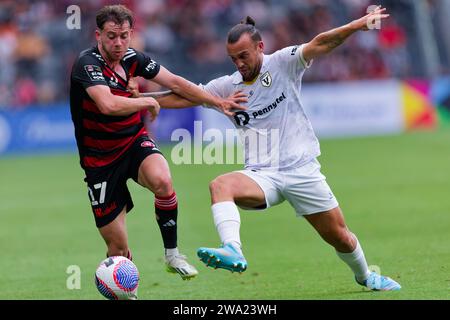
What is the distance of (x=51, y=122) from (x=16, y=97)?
153cm

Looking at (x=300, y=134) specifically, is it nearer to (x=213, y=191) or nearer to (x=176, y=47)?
(x=213, y=191)

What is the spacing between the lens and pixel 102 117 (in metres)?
9.07

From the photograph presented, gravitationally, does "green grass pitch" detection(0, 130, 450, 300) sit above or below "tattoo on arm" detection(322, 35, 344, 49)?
below

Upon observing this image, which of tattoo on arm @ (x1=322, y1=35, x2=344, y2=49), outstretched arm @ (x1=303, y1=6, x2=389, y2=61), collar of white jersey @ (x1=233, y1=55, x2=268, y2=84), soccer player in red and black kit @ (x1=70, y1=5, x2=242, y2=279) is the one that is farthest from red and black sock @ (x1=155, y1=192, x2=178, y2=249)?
tattoo on arm @ (x1=322, y1=35, x2=344, y2=49)

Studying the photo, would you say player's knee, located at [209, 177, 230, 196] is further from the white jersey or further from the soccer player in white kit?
Result: the white jersey

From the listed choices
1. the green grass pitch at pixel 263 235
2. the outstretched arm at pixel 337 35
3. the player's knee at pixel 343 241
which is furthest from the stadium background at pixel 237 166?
the outstretched arm at pixel 337 35

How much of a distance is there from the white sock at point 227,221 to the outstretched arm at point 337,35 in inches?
60.6

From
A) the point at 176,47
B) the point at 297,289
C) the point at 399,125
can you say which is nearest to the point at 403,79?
the point at 399,125

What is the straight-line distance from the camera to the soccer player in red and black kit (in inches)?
346

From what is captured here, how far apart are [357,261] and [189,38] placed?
70.2 ft

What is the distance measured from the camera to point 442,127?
2797cm

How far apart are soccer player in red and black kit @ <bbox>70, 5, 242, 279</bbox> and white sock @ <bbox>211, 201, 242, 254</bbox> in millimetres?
1004

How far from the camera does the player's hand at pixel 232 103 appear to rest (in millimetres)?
8719

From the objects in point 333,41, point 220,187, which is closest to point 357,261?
point 220,187
